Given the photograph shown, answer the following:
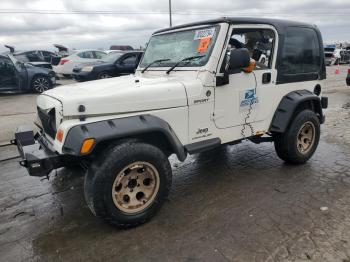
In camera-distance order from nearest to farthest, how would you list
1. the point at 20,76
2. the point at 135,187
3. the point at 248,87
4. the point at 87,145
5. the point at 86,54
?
1. the point at 87,145
2. the point at 135,187
3. the point at 248,87
4. the point at 20,76
5. the point at 86,54

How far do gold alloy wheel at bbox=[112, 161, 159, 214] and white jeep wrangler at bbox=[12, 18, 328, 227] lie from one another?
10 millimetres

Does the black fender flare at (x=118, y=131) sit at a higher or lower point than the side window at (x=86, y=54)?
higher

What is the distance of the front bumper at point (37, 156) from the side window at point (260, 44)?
2546 mm

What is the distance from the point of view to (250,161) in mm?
5223

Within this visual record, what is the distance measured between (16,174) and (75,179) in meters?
1.02

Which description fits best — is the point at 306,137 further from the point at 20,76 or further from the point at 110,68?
the point at 20,76

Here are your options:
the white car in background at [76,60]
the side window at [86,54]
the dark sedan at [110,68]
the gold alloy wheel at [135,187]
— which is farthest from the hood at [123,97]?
the side window at [86,54]

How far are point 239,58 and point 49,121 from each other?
214 centimetres

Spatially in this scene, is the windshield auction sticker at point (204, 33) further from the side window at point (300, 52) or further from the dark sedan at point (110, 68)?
the dark sedan at point (110, 68)

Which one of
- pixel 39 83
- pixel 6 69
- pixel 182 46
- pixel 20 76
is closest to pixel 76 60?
pixel 39 83

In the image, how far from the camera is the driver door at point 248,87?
3957 millimetres

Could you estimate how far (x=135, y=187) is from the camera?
131 inches

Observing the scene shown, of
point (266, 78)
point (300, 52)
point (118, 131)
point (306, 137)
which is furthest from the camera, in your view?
point (306, 137)

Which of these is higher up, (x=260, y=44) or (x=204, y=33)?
(x=204, y=33)
